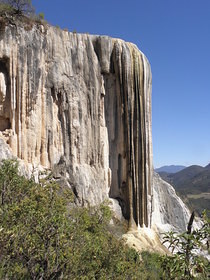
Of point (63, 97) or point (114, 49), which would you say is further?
point (114, 49)

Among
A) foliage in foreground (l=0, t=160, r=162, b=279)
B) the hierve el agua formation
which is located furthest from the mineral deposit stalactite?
foliage in foreground (l=0, t=160, r=162, b=279)

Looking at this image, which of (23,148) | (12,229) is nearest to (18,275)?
(12,229)

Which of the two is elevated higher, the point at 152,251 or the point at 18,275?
the point at 18,275

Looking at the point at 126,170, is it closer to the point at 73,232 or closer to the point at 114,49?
the point at 114,49

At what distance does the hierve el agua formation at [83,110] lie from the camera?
17.1 meters

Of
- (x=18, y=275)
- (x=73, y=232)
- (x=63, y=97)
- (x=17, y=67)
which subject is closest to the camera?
(x=18, y=275)

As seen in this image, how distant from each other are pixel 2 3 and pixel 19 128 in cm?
709

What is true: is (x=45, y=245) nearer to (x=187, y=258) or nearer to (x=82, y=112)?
(x=187, y=258)

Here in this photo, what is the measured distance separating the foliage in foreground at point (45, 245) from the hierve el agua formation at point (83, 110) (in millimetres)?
8226

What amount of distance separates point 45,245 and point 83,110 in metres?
13.3

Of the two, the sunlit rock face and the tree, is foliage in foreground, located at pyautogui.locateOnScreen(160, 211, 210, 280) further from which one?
the sunlit rock face

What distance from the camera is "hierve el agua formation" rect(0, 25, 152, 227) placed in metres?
17.1

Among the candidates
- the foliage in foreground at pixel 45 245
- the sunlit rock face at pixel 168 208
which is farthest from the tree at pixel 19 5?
the sunlit rock face at pixel 168 208

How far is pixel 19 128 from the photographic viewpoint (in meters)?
17.0
